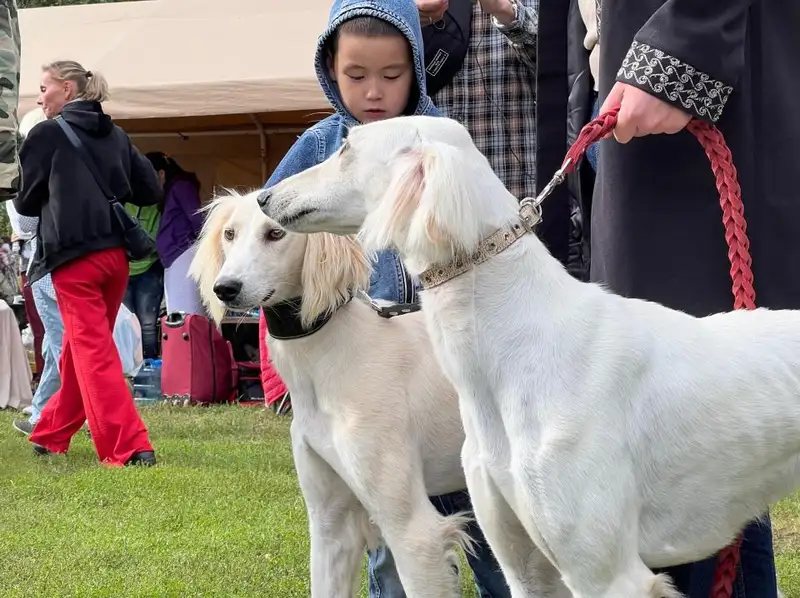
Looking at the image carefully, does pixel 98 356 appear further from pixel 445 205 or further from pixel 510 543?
pixel 445 205

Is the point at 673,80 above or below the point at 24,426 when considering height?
above

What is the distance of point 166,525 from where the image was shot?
5031 millimetres

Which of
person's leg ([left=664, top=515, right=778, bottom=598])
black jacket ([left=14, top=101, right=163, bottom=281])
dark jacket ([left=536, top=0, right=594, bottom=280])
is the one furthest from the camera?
black jacket ([left=14, top=101, right=163, bottom=281])

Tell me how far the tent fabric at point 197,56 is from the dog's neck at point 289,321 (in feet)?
22.7

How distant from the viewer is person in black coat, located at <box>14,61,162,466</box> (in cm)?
639

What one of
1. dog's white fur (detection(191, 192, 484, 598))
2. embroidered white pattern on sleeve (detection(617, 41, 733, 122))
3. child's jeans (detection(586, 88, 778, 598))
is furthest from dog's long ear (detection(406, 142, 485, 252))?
dog's white fur (detection(191, 192, 484, 598))

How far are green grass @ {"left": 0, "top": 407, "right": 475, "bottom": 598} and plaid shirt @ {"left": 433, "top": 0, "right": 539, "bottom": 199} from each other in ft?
5.38

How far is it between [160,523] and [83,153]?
104 inches

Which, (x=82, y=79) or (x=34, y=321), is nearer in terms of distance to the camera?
(x=82, y=79)

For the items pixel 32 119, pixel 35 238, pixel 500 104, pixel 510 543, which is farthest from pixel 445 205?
pixel 32 119

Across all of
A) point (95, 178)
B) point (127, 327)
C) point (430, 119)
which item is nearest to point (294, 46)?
point (127, 327)

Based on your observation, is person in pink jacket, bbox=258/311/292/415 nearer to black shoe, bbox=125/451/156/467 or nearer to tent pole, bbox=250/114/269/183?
black shoe, bbox=125/451/156/467

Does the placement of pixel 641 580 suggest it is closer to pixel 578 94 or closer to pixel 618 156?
pixel 618 156

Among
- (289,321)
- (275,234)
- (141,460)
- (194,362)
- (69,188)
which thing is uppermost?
(275,234)
